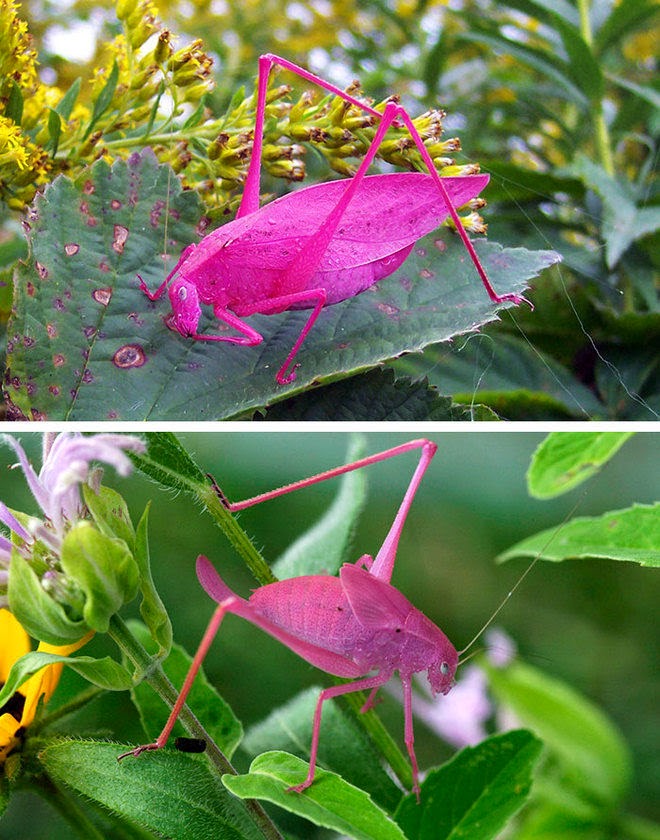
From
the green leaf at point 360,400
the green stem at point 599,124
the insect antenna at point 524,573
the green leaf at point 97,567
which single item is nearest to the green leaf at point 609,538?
the insect antenna at point 524,573

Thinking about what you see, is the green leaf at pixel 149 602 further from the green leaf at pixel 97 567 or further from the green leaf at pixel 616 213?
the green leaf at pixel 616 213

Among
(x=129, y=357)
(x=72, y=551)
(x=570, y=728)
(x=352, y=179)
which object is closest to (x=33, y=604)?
(x=72, y=551)

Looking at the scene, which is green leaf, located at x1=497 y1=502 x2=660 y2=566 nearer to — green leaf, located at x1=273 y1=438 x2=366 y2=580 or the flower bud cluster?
green leaf, located at x1=273 y1=438 x2=366 y2=580

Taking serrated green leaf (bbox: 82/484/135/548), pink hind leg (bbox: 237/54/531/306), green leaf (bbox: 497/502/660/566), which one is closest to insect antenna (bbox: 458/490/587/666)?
green leaf (bbox: 497/502/660/566)

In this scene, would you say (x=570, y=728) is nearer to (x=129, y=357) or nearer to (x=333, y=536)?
(x=333, y=536)

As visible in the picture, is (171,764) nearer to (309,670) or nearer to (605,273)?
(309,670)

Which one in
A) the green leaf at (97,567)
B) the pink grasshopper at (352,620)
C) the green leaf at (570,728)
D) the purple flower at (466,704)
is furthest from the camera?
the green leaf at (570,728)
